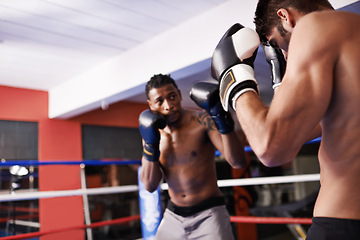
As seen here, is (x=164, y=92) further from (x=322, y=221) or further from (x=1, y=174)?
(x=1, y=174)

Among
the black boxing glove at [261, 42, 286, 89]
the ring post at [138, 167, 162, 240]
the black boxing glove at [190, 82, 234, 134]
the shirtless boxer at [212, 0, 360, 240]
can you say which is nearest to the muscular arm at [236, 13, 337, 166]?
the shirtless boxer at [212, 0, 360, 240]

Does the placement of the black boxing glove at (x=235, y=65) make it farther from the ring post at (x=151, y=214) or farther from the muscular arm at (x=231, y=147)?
the ring post at (x=151, y=214)

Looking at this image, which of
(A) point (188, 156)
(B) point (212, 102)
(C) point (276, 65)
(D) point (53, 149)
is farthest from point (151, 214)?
(D) point (53, 149)

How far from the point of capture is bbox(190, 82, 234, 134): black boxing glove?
134 centimetres

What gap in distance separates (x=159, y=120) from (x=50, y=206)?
13.1 feet

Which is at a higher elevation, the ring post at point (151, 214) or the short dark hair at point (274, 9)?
the short dark hair at point (274, 9)

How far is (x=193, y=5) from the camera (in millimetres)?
2840

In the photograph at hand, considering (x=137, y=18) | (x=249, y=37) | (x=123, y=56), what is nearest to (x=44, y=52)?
(x=123, y=56)

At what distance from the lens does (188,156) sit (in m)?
1.67

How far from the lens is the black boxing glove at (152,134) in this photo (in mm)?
1636

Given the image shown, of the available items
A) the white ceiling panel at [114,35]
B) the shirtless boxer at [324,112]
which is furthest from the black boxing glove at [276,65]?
the white ceiling panel at [114,35]

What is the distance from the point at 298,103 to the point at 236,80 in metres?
0.17

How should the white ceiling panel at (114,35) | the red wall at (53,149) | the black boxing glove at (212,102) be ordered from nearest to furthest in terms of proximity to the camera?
1. the black boxing glove at (212,102)
2. the white ceiling panel at (114,35)
3. the red wall at (53,149)

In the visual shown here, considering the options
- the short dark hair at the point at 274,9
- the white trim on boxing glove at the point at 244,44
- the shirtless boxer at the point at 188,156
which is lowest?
the shirtless boxer at the point at 188,156
